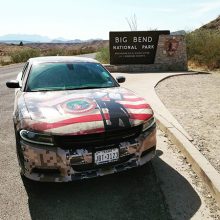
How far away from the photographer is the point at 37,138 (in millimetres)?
3770

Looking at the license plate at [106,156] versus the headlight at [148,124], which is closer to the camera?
the license plate at [106,156]

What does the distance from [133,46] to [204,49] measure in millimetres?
4010

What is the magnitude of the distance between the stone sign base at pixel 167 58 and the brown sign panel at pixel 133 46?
307 millimetres

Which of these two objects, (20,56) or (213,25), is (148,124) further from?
(213,25)

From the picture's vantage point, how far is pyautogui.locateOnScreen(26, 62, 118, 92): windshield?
528 centimetres

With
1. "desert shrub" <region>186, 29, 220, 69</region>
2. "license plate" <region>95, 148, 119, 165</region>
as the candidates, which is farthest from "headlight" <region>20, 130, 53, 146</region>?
"desert shrub" <region>186, 29, 220, 69</region>

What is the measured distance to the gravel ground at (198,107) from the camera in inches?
216

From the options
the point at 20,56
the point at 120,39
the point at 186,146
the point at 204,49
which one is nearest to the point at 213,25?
the point at 20,56

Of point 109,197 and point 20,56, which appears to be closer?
point 109,197

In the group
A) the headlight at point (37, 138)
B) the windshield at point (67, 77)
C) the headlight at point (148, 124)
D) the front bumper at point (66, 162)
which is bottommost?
the front bumper at point (66, 162)

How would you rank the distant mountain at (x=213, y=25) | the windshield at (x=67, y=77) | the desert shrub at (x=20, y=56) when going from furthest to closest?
the distant mountain at (x=213, y=25)
the desert shrub at (x=20, y=56)
the windshield at (x=67, y=77)

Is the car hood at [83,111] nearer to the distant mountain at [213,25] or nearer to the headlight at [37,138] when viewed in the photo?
the headlight at [37,138]

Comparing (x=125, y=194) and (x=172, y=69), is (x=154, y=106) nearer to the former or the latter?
(x=125, y=194)

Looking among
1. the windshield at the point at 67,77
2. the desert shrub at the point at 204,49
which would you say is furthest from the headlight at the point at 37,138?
the desert shrub at the point at 204,49
